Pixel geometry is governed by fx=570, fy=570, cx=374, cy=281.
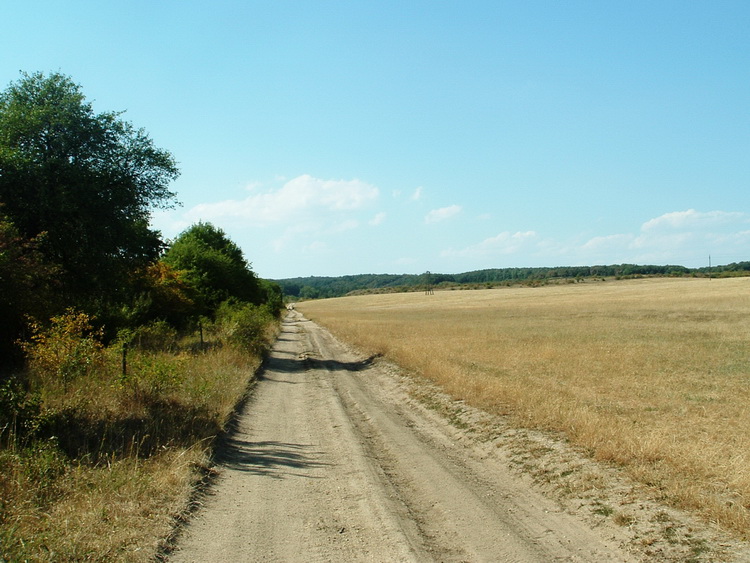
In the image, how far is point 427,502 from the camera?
6.74m

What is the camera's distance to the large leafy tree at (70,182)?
1498cm

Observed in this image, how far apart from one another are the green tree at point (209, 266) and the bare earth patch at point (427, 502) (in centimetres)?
2512

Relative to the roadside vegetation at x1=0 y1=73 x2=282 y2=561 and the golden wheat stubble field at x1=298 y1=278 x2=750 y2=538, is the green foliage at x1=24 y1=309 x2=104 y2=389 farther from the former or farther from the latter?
the golden wheat stubble field at x1=298 y1=278 x2=750 y2=538

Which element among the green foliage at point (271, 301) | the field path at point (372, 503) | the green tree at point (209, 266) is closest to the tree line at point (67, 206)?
the field path at point (372, 503)

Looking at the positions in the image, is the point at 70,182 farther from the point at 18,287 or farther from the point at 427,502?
the point at 427,502

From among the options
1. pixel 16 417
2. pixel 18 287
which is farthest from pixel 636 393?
pixel 18 287

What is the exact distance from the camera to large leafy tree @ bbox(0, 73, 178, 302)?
49.1ft

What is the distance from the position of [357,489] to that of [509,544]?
2.37m

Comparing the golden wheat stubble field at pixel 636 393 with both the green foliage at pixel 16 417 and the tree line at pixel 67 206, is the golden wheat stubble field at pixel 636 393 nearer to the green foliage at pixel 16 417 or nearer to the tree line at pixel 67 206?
the green foliage at pixel 16 417

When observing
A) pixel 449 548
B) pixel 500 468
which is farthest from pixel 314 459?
pixel 449 548

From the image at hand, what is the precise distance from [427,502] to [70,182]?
1357 cm

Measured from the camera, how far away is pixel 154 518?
5926 millimetres

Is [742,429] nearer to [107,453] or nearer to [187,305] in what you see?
[107,453]

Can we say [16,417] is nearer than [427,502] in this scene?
No
